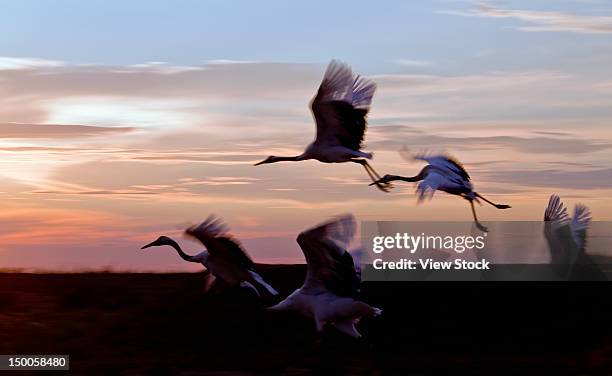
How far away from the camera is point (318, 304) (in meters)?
15.3

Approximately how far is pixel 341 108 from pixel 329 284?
2777 mm

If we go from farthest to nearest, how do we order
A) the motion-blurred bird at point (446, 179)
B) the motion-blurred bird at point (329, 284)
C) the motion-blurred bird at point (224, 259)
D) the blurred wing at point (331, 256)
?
the motion-blurred bird at point (446, 179) < the motion-blurred bird at point (224, 259) < the motion-blurred bird at point (329, 284) < the blurred wing at point (331, 256)

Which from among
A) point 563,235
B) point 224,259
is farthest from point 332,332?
point 563,235

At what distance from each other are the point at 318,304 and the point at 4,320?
5749 millimetres

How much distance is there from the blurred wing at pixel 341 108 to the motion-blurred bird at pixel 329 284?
2.67 meters

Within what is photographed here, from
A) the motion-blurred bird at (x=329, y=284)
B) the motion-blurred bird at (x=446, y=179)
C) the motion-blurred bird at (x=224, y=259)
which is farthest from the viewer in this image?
the motion-blurred bird at (x=446, y=179)

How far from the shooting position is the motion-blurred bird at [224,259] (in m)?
15.5

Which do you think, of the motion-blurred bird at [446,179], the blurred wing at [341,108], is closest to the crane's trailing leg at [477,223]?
the motion-blurred bird at [446,179]

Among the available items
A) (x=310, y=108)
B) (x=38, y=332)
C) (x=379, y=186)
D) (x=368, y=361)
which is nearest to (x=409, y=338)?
(x=368, y=361)

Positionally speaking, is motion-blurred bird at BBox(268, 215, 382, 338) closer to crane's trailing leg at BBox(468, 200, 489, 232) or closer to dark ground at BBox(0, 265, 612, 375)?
dark ground at BBox(0, 265, 612, 375)

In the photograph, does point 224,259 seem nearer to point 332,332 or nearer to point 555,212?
point 332,332

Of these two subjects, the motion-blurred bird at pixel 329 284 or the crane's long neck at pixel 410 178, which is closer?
the motion-blurred bird at pixel 329 284

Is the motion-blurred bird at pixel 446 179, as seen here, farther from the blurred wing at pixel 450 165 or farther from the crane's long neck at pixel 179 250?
the crane's long neck at pixel 179 250

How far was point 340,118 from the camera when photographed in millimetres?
16641
